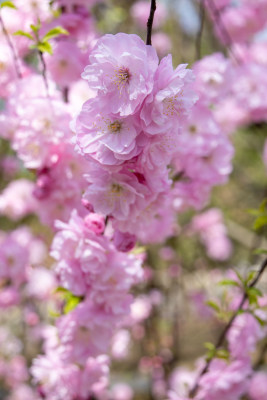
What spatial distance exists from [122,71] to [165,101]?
0.10 meters

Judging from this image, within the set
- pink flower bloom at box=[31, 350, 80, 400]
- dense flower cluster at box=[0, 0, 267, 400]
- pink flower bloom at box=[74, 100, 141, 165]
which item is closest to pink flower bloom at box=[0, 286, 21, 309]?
dense flower cluster at box=[0, 0, 267, 400]

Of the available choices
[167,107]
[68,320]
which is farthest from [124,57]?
[68,320]

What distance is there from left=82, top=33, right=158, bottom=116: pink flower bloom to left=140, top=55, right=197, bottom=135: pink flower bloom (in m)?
0.02

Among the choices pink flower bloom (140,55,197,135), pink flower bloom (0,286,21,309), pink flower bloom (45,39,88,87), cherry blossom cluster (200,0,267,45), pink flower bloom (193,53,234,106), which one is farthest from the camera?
cherry blossom cluster (200,0,267,45)

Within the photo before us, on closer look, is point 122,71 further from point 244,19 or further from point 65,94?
point 244,19

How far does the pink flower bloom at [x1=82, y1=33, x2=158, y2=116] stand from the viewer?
63 centimetres

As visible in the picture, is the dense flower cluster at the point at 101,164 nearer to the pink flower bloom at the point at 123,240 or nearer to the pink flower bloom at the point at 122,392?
the pink flower bloom at the point at 123,240

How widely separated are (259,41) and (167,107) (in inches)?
102

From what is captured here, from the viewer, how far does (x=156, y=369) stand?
10.4 ft

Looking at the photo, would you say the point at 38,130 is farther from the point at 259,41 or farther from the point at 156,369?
the point at 156,369

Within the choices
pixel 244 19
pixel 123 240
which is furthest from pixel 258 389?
pixel 244 19

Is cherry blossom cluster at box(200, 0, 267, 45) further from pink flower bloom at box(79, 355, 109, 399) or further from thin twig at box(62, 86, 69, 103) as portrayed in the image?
pink flower bloom at box(79, 355, 109, 399)

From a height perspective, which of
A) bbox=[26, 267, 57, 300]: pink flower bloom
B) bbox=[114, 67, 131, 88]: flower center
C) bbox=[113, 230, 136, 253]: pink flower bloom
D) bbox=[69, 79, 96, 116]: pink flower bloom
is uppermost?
bbox=[26, 267, 57, 300]: pink flower bloom

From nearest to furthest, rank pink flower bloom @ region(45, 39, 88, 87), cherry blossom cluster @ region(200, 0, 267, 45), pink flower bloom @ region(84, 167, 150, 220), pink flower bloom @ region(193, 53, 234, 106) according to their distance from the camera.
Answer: pink flower bloom @ region(84, 167, 150, 220) < pink flower bloom @ region(45, 39, 88, 87) < pink flower bloom @ region(193, 53, 234, 106) < cherry blossom cluster @ region(200, 0, 267, 45)
